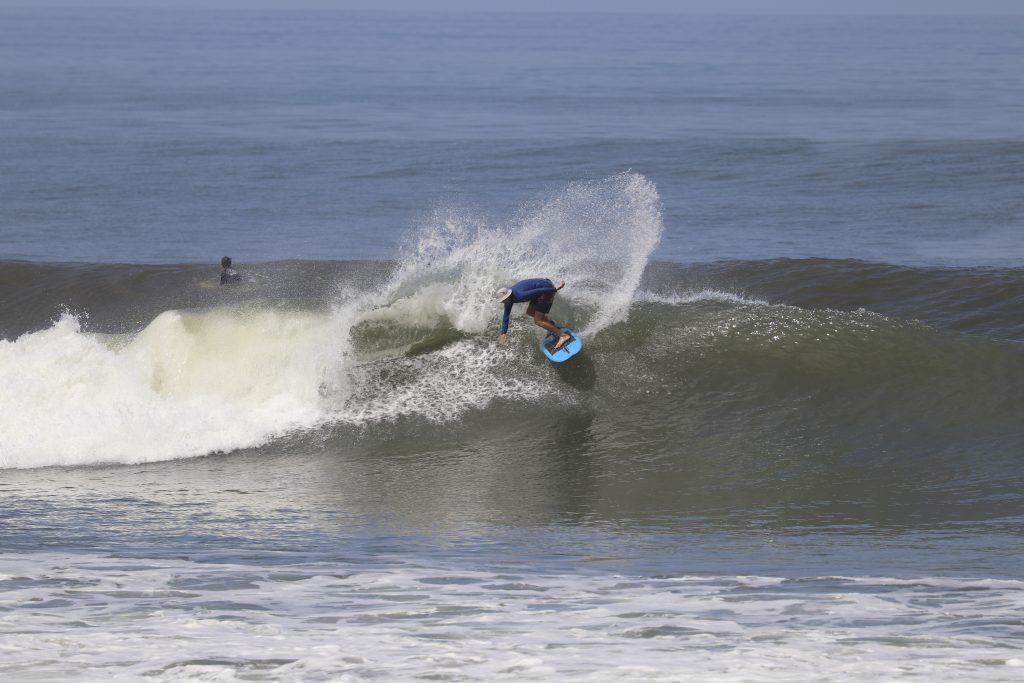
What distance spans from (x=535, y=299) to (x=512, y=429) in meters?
1.40

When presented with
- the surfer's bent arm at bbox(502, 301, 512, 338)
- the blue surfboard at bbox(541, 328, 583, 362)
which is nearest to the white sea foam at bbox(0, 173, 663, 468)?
the blue surfboard at bbox(541, 328, 583, 362)

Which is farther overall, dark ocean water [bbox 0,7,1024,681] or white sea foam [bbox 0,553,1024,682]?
dark ocean water [bbox 0,7,1024,681]

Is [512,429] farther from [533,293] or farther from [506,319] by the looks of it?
[533,293]


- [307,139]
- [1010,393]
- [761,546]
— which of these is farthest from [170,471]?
[307,139]

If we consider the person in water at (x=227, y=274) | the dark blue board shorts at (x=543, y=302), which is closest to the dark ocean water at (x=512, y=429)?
the person in water at (x=227, y=274)

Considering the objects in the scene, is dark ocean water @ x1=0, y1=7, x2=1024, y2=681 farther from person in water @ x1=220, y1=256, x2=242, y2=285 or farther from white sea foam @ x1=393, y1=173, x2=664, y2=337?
person in water @ x1=220, y1=256, x2=242, y2=285

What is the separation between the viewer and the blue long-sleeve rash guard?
11.5 m

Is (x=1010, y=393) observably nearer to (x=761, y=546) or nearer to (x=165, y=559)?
(x=761, y=546)

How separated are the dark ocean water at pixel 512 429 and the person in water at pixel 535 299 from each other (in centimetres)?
57

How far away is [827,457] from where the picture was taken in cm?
1036

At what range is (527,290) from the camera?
1159cm

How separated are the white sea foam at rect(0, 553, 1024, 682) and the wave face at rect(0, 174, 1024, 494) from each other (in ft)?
11.0

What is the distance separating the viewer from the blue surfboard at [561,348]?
12.2 metres

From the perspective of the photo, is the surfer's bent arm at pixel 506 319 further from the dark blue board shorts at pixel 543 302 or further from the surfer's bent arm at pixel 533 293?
the dark blue board shorts at pixel 543 302
